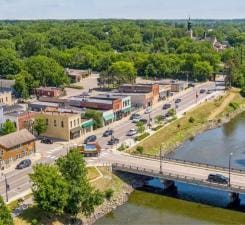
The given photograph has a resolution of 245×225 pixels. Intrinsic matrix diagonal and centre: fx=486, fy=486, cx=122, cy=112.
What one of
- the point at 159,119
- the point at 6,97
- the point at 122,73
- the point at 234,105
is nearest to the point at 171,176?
the point at 159,119

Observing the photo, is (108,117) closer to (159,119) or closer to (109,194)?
(159,119)

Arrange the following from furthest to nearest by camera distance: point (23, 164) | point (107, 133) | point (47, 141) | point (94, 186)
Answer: point (107, 133), point (47, 141), point (23, 164), point (94, 186)

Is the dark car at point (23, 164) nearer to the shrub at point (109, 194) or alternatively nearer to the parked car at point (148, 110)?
the shrub at point (109, 194)

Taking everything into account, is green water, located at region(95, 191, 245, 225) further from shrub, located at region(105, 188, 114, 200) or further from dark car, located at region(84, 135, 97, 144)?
dark car, located at region(84, 135, 97, 144)

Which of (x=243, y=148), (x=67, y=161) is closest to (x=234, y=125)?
(x=243, y=148)

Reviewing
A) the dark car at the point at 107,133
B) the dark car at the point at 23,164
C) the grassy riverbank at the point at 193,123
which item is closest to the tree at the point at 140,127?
the grassy riverbank at the point at 193,123

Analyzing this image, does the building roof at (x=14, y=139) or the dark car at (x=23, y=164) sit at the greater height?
the building roof at (x=14, y=139)

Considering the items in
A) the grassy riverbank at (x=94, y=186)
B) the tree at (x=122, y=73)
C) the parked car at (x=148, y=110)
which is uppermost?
the tree at (x=122, y=73)
